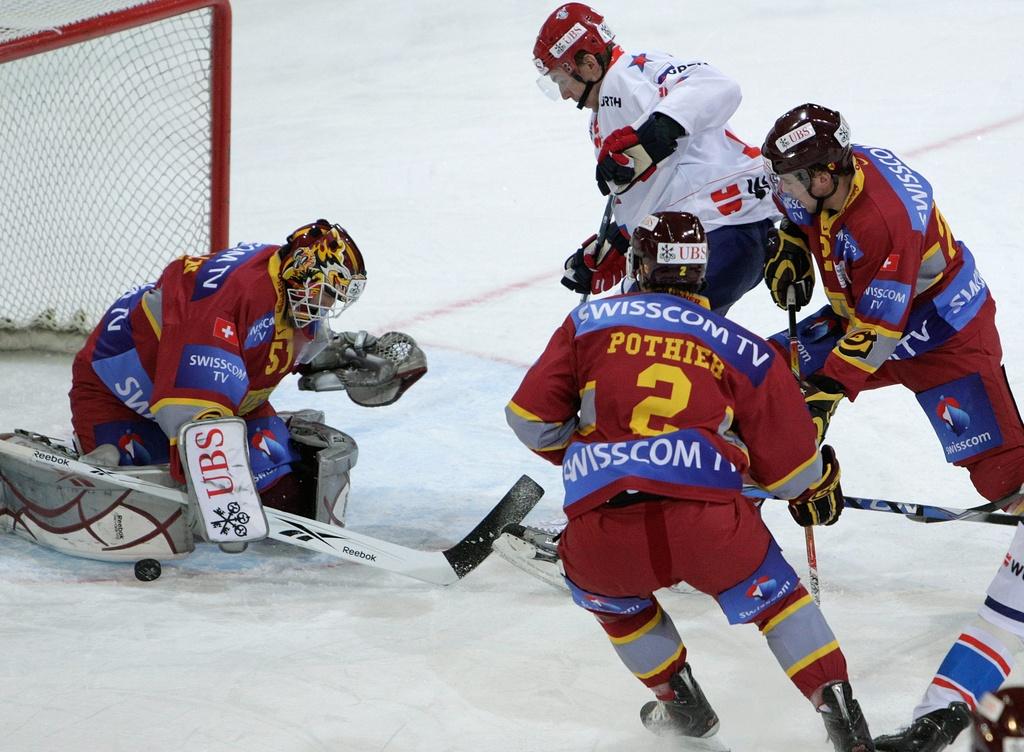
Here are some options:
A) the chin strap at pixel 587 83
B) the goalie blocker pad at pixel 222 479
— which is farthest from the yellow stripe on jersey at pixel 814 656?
the chin strap at pixel 587 83

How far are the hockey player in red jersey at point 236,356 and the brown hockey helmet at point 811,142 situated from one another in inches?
40.7

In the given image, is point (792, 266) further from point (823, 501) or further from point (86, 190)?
point (86, 190)

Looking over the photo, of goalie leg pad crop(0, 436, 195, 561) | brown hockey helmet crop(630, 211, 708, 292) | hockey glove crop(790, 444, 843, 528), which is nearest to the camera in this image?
brown hockey helmet crop(630, 211, 708, 292)

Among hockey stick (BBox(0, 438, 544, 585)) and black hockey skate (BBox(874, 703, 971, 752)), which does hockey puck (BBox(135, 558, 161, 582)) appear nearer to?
hockey stick (BBox(0, 438, 544, 585))

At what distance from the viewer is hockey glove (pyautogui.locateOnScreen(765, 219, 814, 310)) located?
10.2ft

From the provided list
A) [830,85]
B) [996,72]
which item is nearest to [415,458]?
[830,85]

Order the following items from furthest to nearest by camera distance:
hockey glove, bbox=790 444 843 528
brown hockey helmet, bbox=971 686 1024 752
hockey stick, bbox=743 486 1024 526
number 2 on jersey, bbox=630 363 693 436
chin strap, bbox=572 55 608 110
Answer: chin strap, bbox=572 55 608 110, hockey stick, bbox=743 486 1024 526, hockey glove, bbox=790 444 843 528, number 2 on jersey, bbox=630 363 693 436, brown hockey helmet, bbox=971 686 1024 752

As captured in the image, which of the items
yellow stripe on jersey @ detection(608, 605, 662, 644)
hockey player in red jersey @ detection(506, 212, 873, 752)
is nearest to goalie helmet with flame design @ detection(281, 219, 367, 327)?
hockey player in red jersey @ detection(506, 212, 873, 752)

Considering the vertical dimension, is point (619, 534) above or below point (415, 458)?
above

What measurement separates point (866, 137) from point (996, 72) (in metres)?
1.46

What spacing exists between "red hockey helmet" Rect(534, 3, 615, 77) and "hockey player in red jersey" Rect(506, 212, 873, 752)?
1232mm

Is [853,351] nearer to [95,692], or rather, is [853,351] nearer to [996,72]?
[95,692]

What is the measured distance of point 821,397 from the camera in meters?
2.74

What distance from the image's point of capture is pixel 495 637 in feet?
9.44
